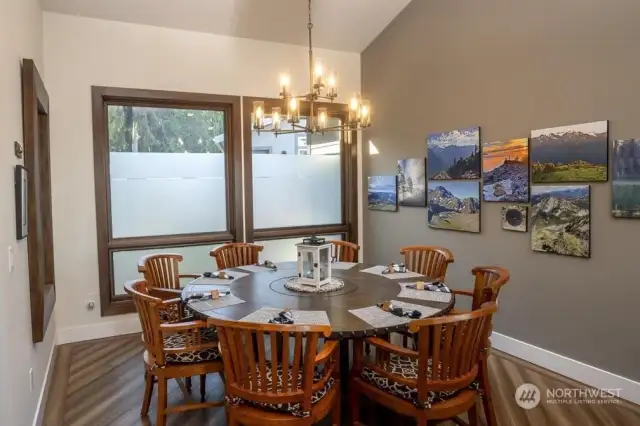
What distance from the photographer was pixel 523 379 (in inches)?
133

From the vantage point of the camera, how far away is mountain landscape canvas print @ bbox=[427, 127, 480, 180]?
13.5ft

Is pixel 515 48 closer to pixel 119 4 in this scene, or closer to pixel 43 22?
pixel 119 4

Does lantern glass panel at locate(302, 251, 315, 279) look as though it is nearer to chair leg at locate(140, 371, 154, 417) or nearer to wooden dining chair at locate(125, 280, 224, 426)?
wooden dining chair at locate(125, 280, 224, 426)

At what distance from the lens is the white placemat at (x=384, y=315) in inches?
90.5

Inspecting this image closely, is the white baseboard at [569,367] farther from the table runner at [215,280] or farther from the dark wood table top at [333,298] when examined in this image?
the table runner at [215,280]

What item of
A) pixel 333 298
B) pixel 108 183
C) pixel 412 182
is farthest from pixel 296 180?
pixel 333 298

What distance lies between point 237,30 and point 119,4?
1160mm

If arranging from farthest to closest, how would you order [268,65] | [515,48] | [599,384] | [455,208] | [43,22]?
[268,65] → [455,208] → [43,22] → [515,48] → [599,384]

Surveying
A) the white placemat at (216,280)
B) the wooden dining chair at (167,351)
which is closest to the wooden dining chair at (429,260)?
the white placemat at (216,280)

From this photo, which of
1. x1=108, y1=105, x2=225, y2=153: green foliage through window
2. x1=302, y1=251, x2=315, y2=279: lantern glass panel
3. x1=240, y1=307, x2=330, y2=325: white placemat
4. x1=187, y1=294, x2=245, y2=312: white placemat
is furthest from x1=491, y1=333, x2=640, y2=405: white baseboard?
x1=108, y1=105, x2=225, y2=153: green foliage through window

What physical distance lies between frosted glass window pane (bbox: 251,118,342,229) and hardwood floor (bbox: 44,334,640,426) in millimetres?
2156

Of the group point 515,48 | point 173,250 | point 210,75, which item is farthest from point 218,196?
point 515,48

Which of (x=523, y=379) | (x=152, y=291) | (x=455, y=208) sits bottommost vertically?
(x=523, y=379)

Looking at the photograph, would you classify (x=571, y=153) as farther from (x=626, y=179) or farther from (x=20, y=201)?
(x=20, y=201)
